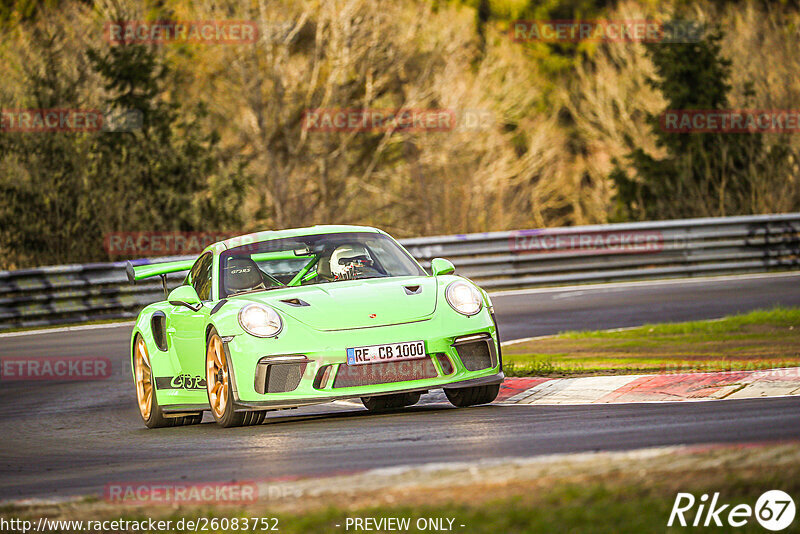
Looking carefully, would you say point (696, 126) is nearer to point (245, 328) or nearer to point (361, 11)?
point (361, 11)

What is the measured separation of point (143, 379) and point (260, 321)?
2.36m

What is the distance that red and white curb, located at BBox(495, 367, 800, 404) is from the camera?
9055 millimetres

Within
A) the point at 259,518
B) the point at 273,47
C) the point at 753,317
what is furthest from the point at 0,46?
the point at 259,518

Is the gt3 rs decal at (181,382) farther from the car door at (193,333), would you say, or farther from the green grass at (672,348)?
the green grass at (672,348)

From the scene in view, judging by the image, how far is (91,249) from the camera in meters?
25.0

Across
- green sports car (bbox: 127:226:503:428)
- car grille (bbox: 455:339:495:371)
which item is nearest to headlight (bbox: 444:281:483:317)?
green sports car (bbox: 127:226:503:428)

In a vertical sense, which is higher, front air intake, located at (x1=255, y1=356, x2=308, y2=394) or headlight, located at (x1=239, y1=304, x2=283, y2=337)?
headlight, located at (x1=239, y1=304, x2=283, y2=337)

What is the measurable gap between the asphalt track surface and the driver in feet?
3.44

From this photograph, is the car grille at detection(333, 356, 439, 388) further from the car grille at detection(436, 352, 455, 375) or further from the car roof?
the car roof

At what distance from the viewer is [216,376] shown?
9203 mm

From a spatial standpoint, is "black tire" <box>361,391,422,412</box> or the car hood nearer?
the car hood

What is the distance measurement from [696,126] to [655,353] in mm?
18020

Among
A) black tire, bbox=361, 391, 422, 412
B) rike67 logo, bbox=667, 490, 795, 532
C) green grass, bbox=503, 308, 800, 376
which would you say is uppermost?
rike67 logo, bbox=667, 490, 795, 532

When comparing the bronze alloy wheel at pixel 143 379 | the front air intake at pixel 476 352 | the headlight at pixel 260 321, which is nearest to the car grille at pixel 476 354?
the front air intake at pixel 476 352
